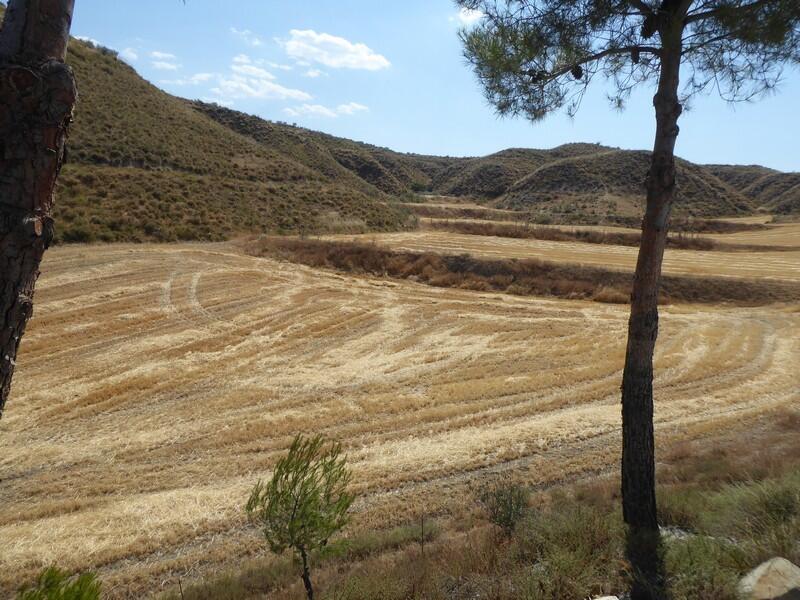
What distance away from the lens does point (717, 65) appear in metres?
→ 6.80

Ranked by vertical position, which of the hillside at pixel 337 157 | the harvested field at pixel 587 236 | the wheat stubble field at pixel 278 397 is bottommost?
the wheat stubble field at pixel 278 397

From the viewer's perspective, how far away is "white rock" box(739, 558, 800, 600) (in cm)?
376

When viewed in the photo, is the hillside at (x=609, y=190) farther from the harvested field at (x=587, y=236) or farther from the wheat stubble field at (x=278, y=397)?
the wheat stubble field at (x=278, y=397)

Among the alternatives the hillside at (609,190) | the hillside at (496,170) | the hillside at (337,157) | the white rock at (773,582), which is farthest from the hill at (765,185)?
the white rock at (773,582)

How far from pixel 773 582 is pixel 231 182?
46270 millimetres

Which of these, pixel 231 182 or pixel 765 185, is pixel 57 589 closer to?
pixel 231 182

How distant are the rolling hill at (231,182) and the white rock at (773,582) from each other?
3316 centimetres

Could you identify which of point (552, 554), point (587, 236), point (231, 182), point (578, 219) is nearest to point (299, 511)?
point (552, 554)

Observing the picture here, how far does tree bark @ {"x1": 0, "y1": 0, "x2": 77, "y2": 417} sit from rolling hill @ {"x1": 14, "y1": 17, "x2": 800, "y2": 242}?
31053 millimetres

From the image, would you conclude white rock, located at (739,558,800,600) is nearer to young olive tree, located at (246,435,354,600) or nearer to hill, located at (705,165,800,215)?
A: young olive tree, located at (246,435,354,600)

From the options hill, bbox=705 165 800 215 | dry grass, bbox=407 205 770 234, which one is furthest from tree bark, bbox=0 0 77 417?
hill, bbox=705 165 800 215

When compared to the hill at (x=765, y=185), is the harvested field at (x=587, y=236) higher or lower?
lower

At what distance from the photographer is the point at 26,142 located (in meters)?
2.58

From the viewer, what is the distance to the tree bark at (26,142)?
2533 mm
